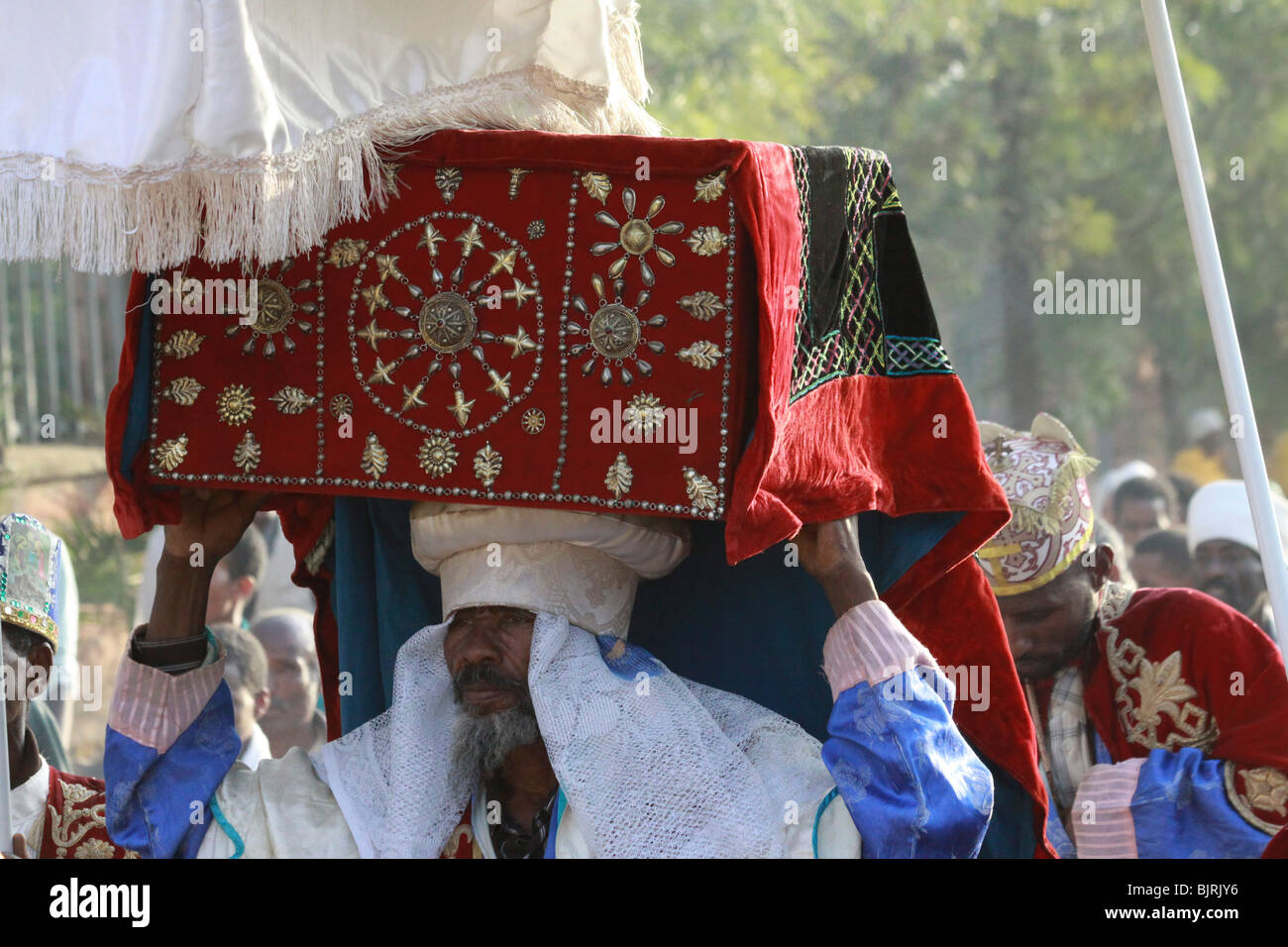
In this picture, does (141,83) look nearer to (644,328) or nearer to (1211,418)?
(644,328)

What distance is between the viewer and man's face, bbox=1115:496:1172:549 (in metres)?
7.98

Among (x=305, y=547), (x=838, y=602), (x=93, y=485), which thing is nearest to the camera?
(x=838, y=602)

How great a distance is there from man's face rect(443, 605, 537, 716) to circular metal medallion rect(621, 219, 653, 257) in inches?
32.6

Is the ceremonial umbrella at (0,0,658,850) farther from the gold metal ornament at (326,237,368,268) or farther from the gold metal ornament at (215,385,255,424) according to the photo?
the gold metal ornament at (215,385,255,424)

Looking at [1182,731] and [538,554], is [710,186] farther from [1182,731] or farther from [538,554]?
[1182,731]

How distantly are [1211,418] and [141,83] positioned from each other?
44.0 ft

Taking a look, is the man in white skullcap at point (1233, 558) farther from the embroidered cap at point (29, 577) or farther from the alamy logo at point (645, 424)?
the embroidered cap at point (29, 577)

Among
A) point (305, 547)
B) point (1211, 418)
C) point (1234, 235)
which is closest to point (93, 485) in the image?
point (305, 547)

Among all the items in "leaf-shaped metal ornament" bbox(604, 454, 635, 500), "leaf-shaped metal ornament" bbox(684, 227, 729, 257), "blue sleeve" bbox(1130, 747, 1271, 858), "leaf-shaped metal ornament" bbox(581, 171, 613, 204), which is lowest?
"blue sleeve" bbox(1130, 747, 1271, 858)

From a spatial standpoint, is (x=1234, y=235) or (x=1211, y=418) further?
(x=1234, y=235)

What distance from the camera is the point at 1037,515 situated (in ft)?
15.1

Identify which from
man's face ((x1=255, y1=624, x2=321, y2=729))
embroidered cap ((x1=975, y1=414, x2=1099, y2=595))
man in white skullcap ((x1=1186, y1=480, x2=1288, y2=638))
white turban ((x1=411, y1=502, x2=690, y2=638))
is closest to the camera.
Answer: white turban ((x1=411, y1=502, x2=690, y2=638))

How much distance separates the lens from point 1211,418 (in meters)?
14.9
